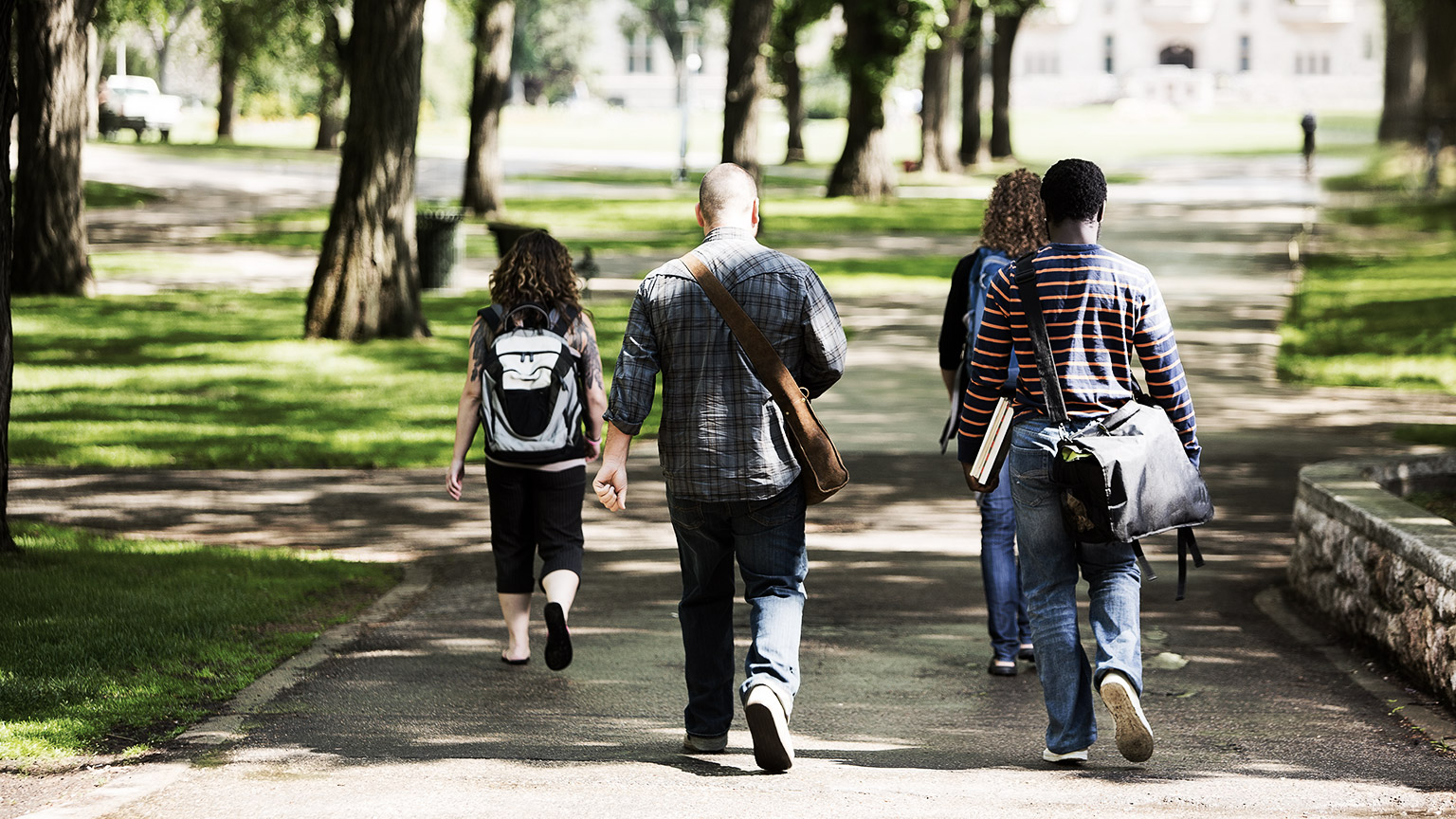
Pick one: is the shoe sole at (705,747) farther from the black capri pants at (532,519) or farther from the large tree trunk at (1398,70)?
the large tree trunk at (1398,70)

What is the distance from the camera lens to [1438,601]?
5777 millimetres

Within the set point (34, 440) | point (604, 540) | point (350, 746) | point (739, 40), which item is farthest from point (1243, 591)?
point (739, 40)

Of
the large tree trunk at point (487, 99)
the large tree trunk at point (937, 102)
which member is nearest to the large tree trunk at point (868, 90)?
the large tree trunk at point (937, 102)

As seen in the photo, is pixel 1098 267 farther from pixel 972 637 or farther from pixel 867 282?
pixel 867 282

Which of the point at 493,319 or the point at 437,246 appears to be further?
the point at 437,246

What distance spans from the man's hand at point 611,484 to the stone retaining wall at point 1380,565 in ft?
9.67

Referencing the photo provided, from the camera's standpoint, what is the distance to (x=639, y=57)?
4857 inches

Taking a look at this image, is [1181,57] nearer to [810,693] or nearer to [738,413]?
[810,693]

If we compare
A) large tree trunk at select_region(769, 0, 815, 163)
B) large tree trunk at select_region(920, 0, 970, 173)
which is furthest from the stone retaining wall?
large tree trunk at select_region(920, 0, 970, 173)

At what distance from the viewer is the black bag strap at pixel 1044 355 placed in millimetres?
4758

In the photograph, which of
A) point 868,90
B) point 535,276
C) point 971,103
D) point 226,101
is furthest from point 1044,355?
point 226,101

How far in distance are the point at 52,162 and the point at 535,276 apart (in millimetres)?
14492

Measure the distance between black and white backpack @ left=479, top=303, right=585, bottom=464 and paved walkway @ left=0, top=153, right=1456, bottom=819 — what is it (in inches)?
34.9

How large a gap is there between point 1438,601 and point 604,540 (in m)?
4.20
